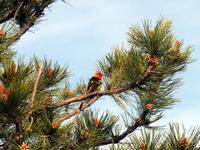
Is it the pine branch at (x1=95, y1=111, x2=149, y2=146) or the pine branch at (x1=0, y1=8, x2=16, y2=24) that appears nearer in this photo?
the pine branch at (x1=0, y1=8, x2=16, y2=24)

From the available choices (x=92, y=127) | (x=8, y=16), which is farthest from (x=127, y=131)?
(x=8, y=16)

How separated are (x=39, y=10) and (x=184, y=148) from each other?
1848mm

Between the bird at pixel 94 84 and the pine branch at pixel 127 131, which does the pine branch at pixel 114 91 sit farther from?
the pine branch at pixel 127 131

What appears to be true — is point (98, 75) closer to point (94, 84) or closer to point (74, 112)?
point (94, 84)

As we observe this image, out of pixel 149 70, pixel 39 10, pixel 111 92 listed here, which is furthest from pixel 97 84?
pixel 39 10

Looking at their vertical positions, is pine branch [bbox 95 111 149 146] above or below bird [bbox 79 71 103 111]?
below

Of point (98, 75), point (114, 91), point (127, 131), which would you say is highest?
point (98, 75)

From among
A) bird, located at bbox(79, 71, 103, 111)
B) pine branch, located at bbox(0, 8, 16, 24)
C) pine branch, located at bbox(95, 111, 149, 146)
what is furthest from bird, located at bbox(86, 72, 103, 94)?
pine branch, located at bbox(0, 8, 16, 24)

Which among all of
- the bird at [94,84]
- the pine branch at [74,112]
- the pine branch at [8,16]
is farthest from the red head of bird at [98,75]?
the pine branch at [8,16]

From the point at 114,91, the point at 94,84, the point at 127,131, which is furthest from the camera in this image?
the point at 127,131

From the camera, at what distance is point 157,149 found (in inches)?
113

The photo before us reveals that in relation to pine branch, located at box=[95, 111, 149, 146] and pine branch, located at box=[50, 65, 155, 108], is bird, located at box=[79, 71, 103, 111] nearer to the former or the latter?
pine branch, located at box=[50, 65, 155, 108]

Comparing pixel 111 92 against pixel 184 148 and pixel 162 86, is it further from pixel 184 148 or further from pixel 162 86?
pixel 184 148

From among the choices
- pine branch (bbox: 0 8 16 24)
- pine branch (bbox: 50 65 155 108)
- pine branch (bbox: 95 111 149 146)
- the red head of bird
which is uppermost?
pine branch (bbox: 0 8 16 24)
